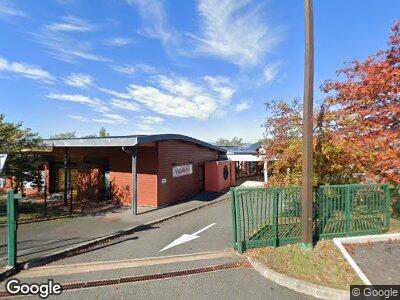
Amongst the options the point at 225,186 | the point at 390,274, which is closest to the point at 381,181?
the point at 390,274

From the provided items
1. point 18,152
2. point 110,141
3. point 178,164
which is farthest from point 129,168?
point 18,152

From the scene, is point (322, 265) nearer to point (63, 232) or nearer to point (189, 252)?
point (189, 252)

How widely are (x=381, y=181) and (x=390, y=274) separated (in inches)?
158

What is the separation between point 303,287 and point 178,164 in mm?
12742

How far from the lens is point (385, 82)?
889cm

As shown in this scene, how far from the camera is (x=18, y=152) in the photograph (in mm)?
12852

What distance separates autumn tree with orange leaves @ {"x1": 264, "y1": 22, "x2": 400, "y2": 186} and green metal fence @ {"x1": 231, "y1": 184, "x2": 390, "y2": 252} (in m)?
1.13

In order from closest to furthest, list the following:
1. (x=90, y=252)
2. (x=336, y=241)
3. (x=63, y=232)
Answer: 1. (x=336, y=241)
2. (x=90, y=252)
3. (x=63, y=232)

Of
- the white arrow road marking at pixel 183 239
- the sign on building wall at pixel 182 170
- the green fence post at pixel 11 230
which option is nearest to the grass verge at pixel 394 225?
the white arrow road marking at pixel 183 239

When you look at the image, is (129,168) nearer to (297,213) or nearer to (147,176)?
(147,176)

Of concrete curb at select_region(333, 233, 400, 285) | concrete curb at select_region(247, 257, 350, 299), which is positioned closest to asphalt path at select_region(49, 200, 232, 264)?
concrete curb at select_region(247, 257, 350, 299)

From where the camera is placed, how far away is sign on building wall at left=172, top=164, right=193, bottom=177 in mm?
17422

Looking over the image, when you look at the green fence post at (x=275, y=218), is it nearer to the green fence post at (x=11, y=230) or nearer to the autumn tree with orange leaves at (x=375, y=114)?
the autumn tree with orange leaves at (x=375, y=114)

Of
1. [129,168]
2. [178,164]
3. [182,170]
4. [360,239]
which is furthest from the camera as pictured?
[182,170]
